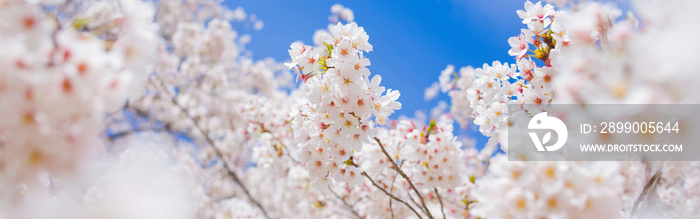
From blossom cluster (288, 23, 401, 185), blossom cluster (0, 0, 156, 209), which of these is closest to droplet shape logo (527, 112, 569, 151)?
blossom cluster (288, 23, 401, 185)

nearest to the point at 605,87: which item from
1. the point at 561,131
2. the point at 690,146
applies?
the point at 561,131

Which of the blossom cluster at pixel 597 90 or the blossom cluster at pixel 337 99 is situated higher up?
the blossom cluster at pixel 337 99

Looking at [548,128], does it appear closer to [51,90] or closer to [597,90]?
[597,90]

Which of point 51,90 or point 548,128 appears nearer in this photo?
point 51,90

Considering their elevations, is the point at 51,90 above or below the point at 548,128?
below

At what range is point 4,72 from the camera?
0.99 meters

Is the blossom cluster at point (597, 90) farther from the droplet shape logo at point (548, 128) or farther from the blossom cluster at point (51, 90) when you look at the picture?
the blossom cluster at point (51, 90)

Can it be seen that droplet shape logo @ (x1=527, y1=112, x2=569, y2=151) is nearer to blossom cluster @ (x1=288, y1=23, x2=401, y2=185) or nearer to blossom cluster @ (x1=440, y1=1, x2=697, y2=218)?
blossom cluster @ (x1=440, y1=1, x2=697, y2=218)

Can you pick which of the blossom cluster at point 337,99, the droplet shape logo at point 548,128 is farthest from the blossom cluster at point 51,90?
the droplet shape logo at point 548,128

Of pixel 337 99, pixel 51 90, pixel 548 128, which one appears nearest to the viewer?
pixel 51 90

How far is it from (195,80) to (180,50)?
0.90 metres

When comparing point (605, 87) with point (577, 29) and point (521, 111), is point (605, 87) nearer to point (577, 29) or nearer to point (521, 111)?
point (577, 29)

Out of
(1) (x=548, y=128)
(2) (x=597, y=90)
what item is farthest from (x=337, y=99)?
(2) (x=597, y=90)

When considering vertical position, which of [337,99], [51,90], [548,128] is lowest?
[51,90]
